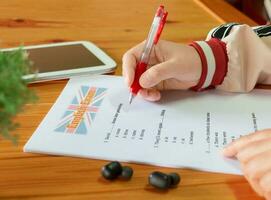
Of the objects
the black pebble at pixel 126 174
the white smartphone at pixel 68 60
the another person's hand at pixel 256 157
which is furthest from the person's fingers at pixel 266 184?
the white smartphone at pixel 68 60

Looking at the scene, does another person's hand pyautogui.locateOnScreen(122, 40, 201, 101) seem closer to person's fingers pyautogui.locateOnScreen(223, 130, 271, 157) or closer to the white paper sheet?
the white paper sheet

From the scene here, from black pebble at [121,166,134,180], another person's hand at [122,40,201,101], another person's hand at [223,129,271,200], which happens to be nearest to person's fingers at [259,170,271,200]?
another person's hand at [223,129,271,200]

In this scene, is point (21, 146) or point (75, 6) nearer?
point (21, 146)

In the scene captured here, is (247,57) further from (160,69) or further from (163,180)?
(163,180)

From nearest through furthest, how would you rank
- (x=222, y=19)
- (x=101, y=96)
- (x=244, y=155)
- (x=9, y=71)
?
(x=9, y=71) < (x=244, y=155) < (x=101, y=96) < (x=222, y=19)

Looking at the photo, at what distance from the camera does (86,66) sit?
809 millimetres

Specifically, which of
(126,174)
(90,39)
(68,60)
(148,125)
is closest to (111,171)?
(126,174)

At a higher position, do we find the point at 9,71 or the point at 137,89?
the point at 9,71

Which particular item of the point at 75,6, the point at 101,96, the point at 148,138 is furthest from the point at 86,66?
the point at 75,6

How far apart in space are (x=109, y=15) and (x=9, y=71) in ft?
2.40

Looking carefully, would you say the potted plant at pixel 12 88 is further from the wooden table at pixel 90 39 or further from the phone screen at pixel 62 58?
the phone screen at pixel 62 58

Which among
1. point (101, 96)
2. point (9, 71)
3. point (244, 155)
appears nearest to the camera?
point (9, 71)

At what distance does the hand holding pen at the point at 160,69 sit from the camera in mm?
713

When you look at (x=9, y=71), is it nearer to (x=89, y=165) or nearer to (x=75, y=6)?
(x=89, y=165)
